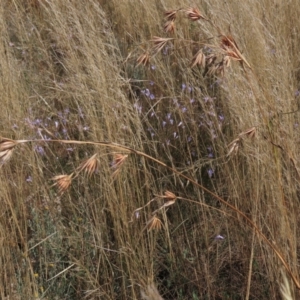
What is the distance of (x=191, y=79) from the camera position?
8.93ft

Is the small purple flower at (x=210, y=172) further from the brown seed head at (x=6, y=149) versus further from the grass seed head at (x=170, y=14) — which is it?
the brown seed head at (x=6, y=149)

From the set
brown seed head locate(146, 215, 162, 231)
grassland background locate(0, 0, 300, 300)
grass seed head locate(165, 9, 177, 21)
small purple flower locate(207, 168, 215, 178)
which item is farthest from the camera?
small purple flower locate(207, 168, 215, 178)

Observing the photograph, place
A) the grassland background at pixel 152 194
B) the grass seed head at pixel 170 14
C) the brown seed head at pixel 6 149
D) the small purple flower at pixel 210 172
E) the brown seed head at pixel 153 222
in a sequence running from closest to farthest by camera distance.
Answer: the brown seed head at pixel 6 149
the brown seed head at pixel 153 222
the grass seed head at pixel 170 14
the grassland background at pixel 152 194
the small purple flower at pixel 210 172

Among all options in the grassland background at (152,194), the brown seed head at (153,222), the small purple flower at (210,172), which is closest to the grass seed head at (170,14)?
the grassland background at (152,194)

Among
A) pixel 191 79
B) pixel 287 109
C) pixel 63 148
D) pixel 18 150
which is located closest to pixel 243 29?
pixel 191 79

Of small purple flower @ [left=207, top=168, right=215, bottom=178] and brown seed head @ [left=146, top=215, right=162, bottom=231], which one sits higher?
brown seed head @ [left=146, top=215, right=162, bottom=231]

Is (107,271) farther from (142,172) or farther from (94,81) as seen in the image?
(94,81)

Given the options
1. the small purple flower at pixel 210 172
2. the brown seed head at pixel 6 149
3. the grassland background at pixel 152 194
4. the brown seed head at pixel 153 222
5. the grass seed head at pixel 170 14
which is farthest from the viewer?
the small purple flower at pixel 210 172

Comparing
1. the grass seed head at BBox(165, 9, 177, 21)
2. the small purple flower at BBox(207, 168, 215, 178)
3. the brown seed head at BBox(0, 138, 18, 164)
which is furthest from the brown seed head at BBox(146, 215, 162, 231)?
the small purple flower at BBox(207, 168, 215, 178)

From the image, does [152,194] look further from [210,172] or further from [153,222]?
[153,222]

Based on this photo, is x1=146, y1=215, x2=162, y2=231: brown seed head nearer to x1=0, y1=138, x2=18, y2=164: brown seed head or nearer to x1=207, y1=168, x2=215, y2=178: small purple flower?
x1=0, y1=138, x2=18, y2=164: brown seed head

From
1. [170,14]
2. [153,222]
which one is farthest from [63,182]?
[170,14]

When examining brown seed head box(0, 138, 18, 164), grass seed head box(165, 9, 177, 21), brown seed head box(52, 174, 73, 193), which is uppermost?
grass seed head box(165, 9, 177, 21)

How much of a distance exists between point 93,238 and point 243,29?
1.32 m
